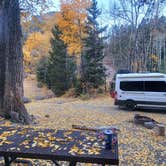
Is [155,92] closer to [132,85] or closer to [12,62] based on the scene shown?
[132,85]

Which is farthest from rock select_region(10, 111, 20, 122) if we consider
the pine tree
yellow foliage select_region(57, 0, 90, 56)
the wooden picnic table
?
the pine tree

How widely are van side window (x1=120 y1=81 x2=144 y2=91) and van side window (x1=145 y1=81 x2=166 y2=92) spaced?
0.32 metres

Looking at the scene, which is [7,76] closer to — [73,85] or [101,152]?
[101,152]

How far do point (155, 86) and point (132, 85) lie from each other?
1.26 metres

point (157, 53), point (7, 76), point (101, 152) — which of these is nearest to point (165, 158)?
point (101, 152)

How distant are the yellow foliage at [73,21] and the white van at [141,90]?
943cm

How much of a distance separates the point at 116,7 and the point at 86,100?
8.72 meters

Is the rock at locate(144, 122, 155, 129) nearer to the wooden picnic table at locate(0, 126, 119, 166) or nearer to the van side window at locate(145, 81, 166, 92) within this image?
the van side window at locate(145, 81, 166, 92)

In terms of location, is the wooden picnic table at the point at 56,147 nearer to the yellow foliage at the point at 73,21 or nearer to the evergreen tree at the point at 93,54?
the evergreen tree at the point at 93,54

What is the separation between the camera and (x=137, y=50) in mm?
22062

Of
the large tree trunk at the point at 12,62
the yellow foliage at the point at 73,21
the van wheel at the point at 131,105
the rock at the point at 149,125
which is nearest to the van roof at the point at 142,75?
the van wheel at the point at 131,105

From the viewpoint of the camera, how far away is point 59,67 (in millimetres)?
23672

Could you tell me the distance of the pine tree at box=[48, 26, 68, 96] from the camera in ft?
76.5

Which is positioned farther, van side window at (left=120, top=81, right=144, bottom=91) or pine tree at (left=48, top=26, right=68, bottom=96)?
pine tree at (left=48, top=26, right=68, bottom=96)
